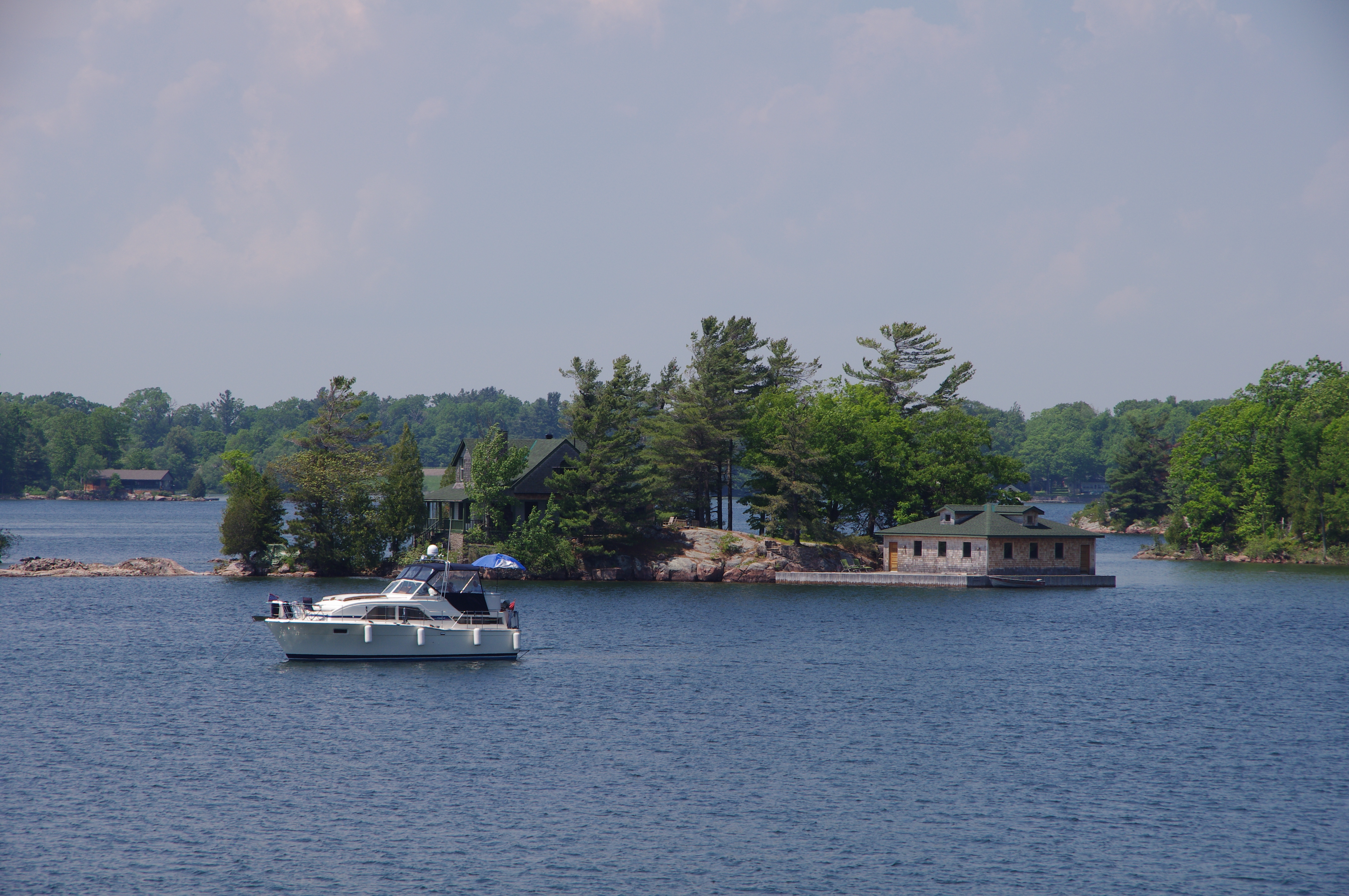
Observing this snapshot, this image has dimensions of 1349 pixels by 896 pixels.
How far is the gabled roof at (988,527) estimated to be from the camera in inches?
3226

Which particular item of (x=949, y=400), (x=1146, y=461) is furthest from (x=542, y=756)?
(x=1146, y=461)

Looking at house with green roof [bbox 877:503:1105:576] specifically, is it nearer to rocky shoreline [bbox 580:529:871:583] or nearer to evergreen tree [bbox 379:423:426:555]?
rocky shoreline [bbox 580:529:871:583]

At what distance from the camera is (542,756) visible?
1332 inches

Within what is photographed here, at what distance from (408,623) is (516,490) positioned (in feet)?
123

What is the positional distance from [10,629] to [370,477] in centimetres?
2986

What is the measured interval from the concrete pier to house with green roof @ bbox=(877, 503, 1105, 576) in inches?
21.4

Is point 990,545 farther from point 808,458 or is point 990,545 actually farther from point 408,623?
point 408,623

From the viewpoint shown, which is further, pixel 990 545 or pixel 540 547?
pixel 540 547

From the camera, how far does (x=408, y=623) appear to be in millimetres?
47938

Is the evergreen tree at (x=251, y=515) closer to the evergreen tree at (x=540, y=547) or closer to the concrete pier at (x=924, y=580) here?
the evergreen tree at (x=540, y=547)

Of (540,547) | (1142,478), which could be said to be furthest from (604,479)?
(1142,478)

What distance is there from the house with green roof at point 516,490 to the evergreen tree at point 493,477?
1.26ft

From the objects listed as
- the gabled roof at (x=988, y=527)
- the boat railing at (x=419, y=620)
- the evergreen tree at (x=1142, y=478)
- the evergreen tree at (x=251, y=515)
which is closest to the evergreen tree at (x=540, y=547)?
the evergreen tree at (x=251, y=515)

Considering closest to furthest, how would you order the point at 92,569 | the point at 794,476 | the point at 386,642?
the point at 386,642 → the point at 92,569 → the point at 794,476
